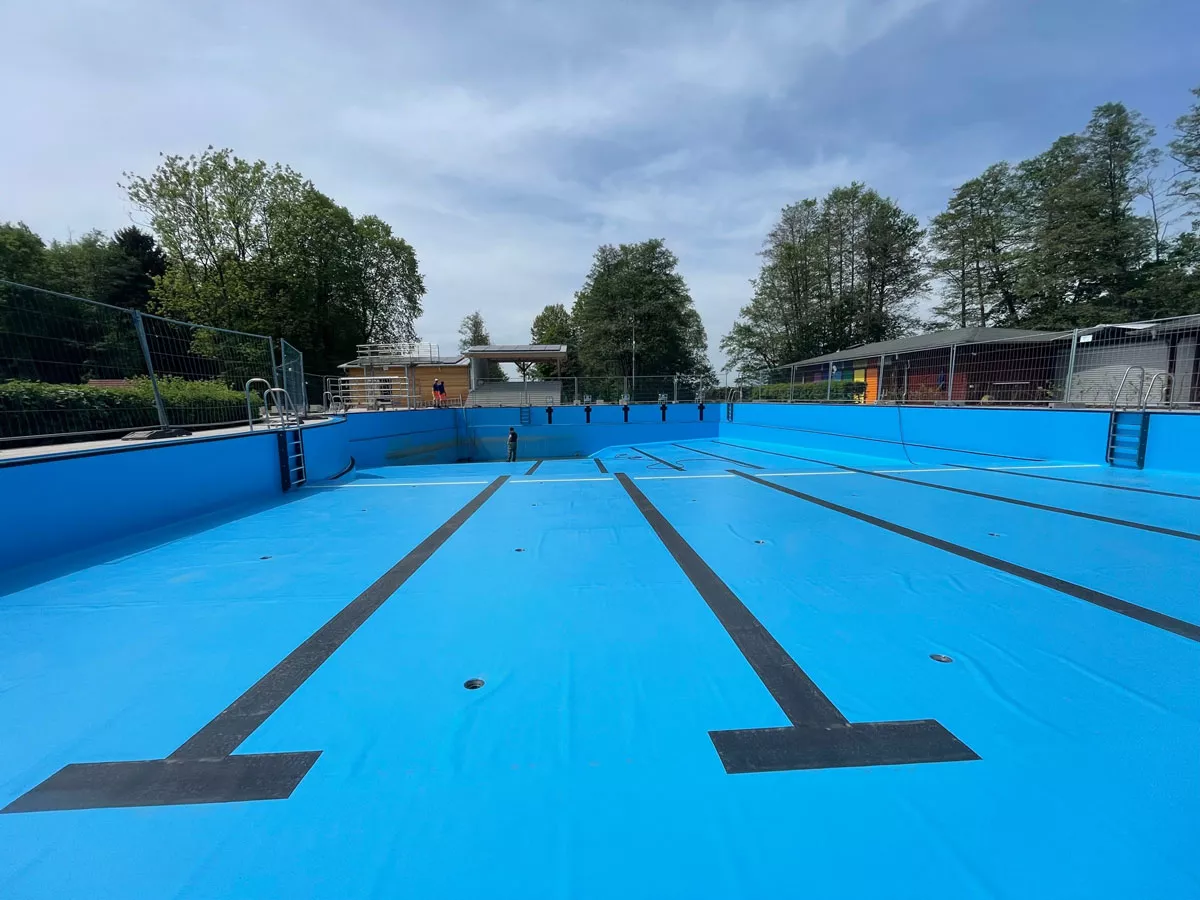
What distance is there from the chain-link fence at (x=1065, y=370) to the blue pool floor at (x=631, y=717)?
19.9 ft

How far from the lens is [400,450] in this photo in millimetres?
14148

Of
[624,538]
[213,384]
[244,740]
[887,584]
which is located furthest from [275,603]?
[213,384]

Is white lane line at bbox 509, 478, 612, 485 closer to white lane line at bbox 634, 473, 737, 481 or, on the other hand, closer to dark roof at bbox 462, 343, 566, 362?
white lane line at bbox 634, 473, 737, 481

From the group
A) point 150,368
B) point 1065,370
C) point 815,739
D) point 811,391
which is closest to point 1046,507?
point 815,739

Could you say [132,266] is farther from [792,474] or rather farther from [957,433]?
[957,433]

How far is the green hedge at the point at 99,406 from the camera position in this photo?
4.08 metres

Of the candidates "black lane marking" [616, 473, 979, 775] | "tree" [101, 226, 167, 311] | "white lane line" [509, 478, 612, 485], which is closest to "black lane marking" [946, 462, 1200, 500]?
"white lane line" [509, 478, 612, 485]

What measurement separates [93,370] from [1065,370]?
15018mm

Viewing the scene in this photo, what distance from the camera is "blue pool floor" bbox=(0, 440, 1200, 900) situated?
1248mm

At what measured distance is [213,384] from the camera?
6.67 metres

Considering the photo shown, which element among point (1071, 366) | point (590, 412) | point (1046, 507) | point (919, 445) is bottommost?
point (1046, 507)

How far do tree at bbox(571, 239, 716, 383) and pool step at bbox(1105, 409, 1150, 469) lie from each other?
24.6 meters

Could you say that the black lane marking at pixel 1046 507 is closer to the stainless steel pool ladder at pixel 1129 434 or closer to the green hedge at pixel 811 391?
the stainless steel pool ladder at pixel 1129 434

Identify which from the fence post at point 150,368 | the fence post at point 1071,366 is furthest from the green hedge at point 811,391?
the fence post at point 150,368
